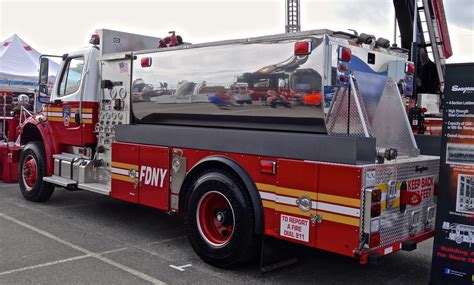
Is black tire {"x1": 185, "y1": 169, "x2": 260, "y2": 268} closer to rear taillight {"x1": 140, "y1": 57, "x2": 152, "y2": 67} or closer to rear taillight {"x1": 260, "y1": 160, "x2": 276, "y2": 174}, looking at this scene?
rear taillight {"x1": 260, "y1": 160, "x2": 276, "y2": 174}

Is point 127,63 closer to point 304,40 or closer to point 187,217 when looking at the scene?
point 187,217

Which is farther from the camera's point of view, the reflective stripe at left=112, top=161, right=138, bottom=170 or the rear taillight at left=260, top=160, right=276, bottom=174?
the reflective stripe at left=112, top=161, right=138, bottom=170

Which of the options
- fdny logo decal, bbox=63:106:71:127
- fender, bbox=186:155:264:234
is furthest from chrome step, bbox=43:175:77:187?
fender, bbox=186:155:264:234

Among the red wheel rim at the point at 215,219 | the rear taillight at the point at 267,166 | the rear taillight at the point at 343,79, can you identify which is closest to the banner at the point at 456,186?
the rear taillight at the point at 343,79

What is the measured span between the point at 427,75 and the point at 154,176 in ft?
23.0

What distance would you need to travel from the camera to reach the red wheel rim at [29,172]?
8.32 meters

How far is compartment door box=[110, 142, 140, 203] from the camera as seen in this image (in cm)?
625

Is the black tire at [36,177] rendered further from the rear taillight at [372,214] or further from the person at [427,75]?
the person at [427,75]

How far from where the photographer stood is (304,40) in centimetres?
446

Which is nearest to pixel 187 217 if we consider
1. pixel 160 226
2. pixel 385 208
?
pixel 160 226

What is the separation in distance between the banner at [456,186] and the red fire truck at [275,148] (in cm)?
32

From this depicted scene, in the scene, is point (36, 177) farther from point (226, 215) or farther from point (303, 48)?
point (303, 48)

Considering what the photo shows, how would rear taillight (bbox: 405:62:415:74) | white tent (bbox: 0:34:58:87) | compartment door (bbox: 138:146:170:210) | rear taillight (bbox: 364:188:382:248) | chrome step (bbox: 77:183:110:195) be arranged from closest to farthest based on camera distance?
rear taillight (bbox: 364:188:382:248)
rear taillight (bbox: 405:62:415:74)
compartment door (bbox: 138:146:170:210)
chrome step (bbox: 77:183:110:195)
white tent (bbox: 0:34:58:87)

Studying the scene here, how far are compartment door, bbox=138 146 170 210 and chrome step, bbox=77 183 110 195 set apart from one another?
2.90 feet
